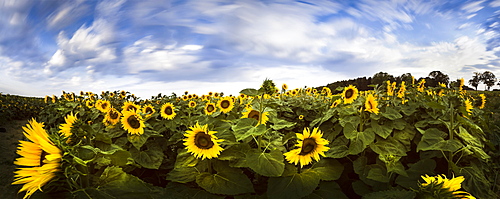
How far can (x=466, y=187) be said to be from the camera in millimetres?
2393

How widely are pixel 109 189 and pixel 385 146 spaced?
2460 mm

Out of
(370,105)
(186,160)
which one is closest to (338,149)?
(370,105)

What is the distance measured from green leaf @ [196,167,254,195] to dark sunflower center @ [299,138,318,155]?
1.73ft

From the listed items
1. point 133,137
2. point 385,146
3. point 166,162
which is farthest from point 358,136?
point 133,137

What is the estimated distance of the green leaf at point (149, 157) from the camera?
2.50m

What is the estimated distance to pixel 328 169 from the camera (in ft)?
7.99

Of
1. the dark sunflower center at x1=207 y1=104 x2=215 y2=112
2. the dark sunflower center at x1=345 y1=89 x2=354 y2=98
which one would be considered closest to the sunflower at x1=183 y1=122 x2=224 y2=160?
the dark sunflower center at x1=345 y1=89 x2=354 y2=98

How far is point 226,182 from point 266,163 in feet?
1.19

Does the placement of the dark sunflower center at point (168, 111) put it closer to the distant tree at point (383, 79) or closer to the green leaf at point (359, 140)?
the green leaf at point (359, 140)

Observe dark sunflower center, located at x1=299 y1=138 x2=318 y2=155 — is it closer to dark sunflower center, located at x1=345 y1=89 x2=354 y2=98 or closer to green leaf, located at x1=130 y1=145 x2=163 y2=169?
green leaf, located at x1=130 y1=145 x2=163 y2=169

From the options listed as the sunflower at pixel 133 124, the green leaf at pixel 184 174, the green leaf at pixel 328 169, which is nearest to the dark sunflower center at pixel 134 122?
the sunflower at pixel 133 124

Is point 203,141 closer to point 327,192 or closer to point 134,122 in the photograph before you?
point 134,122

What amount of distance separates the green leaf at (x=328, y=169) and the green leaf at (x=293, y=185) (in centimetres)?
10

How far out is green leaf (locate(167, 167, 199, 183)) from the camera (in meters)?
2.13
